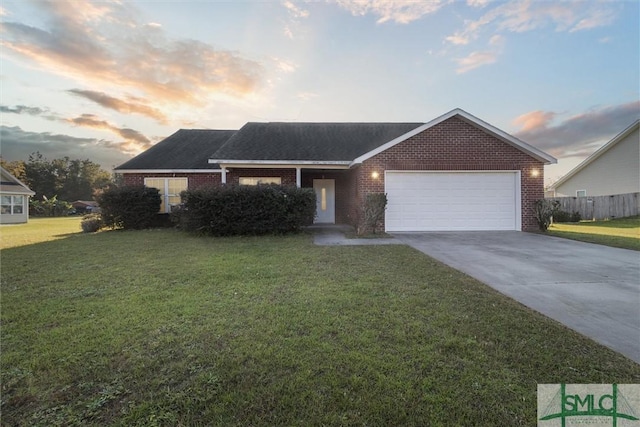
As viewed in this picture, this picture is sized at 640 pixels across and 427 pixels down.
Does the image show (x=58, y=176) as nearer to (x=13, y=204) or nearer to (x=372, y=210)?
(x=13, y=204)

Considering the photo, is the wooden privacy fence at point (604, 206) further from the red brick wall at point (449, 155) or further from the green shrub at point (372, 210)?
the green shrub at point (372, 210)

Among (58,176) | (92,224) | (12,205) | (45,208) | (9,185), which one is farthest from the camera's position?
(58,176)

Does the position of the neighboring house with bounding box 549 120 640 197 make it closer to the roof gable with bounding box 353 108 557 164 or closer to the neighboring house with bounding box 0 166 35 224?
the roof gable with bounding box 353 108 557 164

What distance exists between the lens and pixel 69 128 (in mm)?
15102

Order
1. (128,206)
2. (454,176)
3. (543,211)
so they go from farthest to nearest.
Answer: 1. (128,206)
2. (454,176)
3. (543,211)

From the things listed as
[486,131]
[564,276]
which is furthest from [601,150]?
[564,276]

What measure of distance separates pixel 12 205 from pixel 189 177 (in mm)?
20606

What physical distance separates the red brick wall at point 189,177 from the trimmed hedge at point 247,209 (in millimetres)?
4286

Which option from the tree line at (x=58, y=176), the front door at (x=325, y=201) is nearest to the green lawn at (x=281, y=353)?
the front door at (x=325, y=201)

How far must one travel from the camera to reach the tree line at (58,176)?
50469 mm

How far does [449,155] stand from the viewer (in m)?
11.2

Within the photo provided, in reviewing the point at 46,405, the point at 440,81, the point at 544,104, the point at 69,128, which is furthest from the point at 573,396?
the point at 69,128

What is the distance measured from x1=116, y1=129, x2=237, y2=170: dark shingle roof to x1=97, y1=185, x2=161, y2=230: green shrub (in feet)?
5.93

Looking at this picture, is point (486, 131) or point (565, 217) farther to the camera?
point (565, 217)
